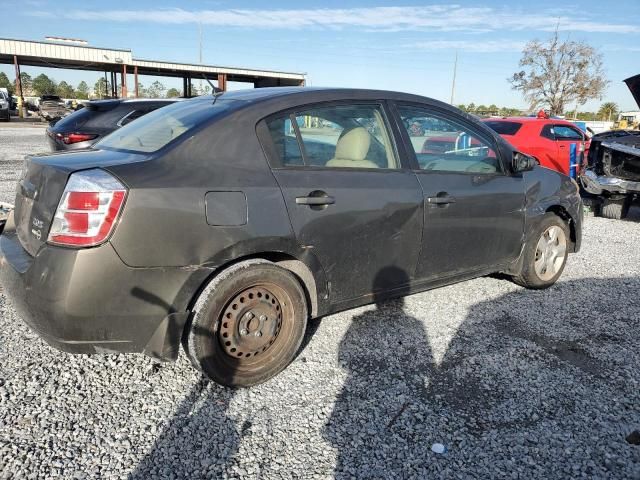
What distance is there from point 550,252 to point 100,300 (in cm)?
391

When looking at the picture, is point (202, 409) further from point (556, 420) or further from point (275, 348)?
point (556, 420)

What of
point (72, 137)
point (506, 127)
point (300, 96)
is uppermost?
point (300, 96)

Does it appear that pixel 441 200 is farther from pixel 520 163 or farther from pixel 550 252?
pixel 550 252

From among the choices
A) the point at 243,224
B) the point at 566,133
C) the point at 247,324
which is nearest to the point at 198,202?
the point at 243,224

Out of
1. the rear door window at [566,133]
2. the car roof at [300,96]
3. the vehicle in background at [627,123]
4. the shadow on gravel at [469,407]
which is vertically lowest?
the shadow on gravel at [469,407]

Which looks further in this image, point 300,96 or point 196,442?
point 300,96

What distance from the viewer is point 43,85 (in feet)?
252

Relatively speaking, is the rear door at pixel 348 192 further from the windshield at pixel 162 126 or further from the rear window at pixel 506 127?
the rear window at pixel 506 127

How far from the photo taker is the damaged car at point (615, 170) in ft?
26.2

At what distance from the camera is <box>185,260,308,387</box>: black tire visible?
2.68 meters

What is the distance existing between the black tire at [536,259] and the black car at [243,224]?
670 millimetres

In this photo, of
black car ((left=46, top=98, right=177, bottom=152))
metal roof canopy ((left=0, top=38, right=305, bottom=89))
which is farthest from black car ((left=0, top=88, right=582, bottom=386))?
metal roof canopy ((left=0, top=38, right=305, bottom=89))

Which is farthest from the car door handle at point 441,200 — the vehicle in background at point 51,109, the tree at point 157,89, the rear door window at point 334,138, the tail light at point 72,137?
the tree at point 157,89

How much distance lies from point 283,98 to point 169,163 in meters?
0.87
